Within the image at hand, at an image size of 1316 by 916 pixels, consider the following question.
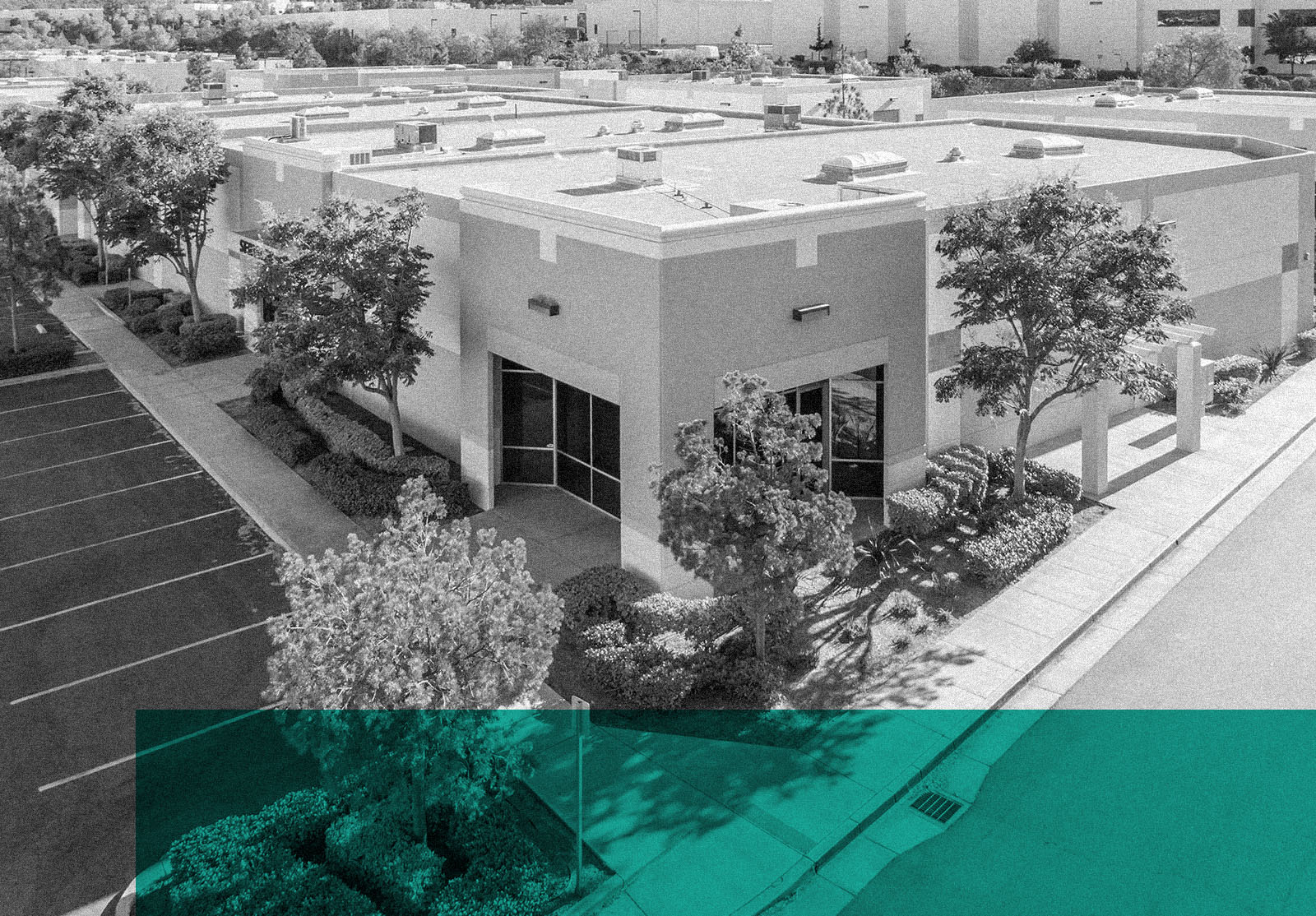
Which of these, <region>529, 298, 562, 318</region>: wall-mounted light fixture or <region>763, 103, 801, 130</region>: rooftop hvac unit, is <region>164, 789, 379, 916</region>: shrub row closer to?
<region>529, 298, 562, 318</region>: wall-mounted light fixture

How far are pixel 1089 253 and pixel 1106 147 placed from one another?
63.0ft

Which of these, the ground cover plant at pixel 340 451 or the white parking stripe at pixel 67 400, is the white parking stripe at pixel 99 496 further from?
the white parking stripe at pixel 67 400

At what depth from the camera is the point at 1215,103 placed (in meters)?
53.9

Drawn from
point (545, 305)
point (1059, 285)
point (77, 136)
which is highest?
point (77, 136)

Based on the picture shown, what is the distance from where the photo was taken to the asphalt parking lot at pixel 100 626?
1391 centimetres

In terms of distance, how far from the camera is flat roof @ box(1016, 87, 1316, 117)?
Answer: 48.5 metres

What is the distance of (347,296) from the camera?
23.4 m

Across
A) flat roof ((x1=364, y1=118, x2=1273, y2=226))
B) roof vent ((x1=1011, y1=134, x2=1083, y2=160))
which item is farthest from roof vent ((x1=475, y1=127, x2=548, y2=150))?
roof vent ((x1=1011, y1=134, x2=1083, y2=160))

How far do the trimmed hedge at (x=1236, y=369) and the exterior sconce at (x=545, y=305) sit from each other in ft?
61.9

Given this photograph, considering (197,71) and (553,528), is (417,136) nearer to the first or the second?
(553,528)

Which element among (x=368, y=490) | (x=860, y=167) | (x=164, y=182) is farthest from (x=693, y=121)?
(x=368, y=490)

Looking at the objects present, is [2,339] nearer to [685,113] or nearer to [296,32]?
[685,113]
